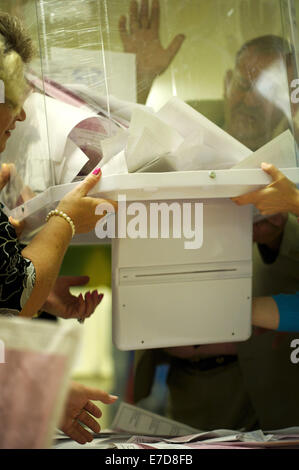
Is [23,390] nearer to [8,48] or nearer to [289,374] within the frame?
[8,48]

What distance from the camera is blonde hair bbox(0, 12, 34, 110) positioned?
0.84m

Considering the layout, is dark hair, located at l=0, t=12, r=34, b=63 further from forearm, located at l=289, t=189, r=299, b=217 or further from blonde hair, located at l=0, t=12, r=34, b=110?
forearm, located at l=289, t=189, r=299, b=217

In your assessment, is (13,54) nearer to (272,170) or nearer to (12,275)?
(12,275)

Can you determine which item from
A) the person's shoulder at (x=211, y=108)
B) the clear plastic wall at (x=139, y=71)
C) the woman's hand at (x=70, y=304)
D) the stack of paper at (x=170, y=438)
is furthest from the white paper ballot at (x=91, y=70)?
the stack of paper at (x=170, y=438)

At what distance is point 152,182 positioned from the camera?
0.87 m

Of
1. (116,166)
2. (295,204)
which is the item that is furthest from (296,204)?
(116,166)

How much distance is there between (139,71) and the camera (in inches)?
44.2

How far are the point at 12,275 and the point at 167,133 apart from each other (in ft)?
1.21

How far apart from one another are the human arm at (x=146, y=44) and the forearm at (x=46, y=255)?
385 millimetres

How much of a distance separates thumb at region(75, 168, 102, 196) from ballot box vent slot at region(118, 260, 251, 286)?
187 millimetres

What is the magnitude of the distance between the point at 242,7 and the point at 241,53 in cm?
12

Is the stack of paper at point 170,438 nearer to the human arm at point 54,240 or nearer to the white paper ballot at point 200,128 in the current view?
the human arm at point 54,240

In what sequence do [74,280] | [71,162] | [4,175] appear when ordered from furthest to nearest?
A: [74,280], [4,175], [71,162]
